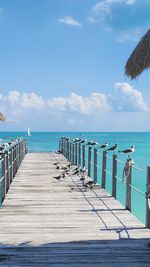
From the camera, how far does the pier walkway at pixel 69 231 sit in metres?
6.21

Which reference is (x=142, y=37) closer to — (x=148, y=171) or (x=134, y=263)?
(x=148, y=171)

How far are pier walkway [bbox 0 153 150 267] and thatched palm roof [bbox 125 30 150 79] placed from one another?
2446 mm

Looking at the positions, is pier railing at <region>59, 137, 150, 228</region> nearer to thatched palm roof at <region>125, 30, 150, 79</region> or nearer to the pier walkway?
the pier walkway

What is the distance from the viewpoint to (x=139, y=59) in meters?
7.85

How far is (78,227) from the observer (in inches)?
319

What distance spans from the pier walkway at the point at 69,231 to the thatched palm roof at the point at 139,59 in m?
2.45

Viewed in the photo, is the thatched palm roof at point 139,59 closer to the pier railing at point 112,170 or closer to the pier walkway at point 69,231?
the pier railing at point 112,170

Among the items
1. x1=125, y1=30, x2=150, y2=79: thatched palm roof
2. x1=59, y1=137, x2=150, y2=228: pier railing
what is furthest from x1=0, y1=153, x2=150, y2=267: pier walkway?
x1=125, y1=30, x2=150, y2=79: thatched palm roof

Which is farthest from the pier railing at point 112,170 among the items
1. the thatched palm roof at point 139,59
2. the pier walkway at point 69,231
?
the thatched palm roof at point 139,59

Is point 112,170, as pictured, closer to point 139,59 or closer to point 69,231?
point 69,231

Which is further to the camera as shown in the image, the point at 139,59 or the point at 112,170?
the point at 112,170

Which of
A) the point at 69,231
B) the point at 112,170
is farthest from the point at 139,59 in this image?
the point at 112,170

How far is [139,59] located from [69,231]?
110 inches

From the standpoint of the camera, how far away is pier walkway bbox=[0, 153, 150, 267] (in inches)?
244
